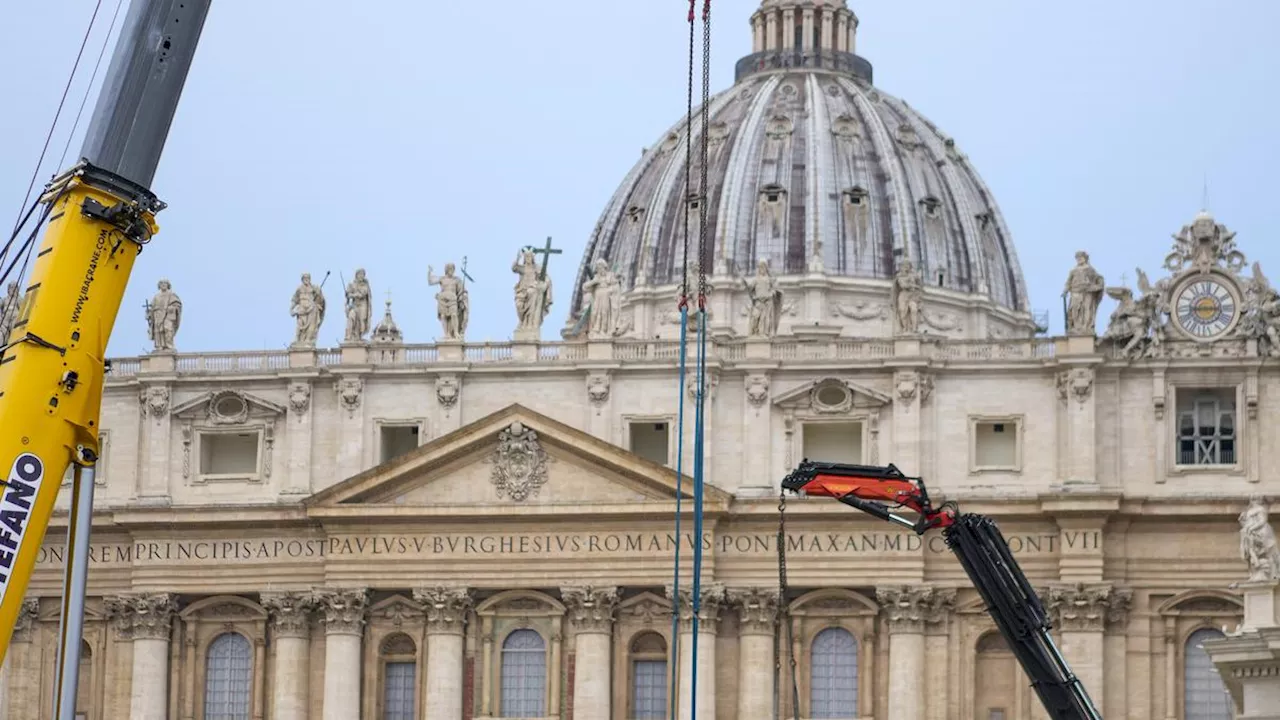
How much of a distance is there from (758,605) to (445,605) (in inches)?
336

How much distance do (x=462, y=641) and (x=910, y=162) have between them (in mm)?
54393

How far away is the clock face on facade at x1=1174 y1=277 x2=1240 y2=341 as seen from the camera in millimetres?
80562

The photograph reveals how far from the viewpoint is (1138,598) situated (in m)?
79.9

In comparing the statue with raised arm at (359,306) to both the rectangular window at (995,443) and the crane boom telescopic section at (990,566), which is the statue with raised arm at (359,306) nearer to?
the rectangular window at (995,443)

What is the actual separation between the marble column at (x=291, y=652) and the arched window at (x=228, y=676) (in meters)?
1.13

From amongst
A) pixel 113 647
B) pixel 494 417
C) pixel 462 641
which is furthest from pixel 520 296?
pixel 113 647

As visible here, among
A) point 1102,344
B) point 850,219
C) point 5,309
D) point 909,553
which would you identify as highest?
point 850,219

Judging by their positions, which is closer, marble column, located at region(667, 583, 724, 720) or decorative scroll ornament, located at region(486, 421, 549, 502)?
marble column, located at region(667, 583, 724, 720)

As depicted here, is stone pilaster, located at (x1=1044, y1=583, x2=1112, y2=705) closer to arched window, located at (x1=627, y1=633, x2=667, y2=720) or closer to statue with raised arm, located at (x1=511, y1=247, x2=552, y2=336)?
arched window, located at (x1=627, y1=633, x2=667, y2=720)

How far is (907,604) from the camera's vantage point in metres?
80.4

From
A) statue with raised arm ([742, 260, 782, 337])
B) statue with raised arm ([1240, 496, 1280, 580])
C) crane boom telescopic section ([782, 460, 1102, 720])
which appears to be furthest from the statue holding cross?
crane boom telescopic section ([782, 460, 1102, 720])

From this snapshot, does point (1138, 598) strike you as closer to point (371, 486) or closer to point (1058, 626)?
point (1058, 626)

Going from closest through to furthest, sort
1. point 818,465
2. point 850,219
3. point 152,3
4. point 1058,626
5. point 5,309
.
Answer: point 152,3, point 5,309, point 818,465, point 1058,626, point 850,219

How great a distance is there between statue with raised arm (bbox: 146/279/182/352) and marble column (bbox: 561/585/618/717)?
13686 millimetres
